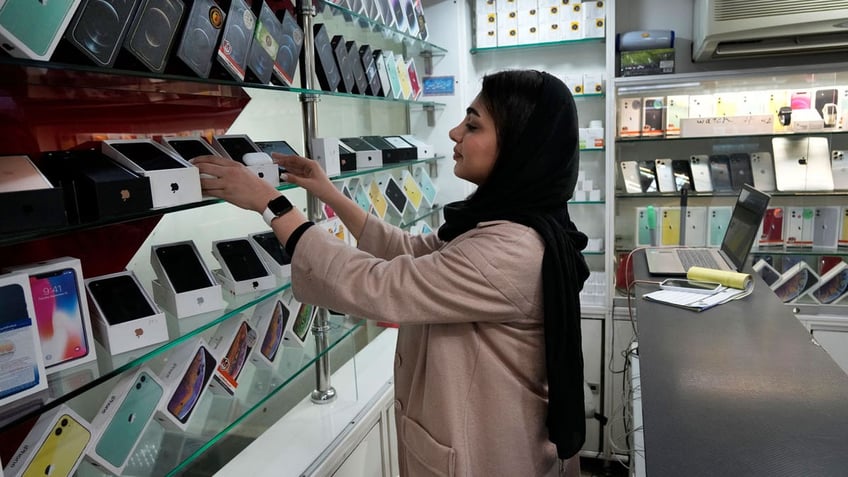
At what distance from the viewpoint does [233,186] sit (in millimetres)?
1221

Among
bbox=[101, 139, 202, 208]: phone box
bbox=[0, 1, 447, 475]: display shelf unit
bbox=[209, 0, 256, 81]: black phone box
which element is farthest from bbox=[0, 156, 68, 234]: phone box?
bbox=[209, 0, 256, 81]: black phone box

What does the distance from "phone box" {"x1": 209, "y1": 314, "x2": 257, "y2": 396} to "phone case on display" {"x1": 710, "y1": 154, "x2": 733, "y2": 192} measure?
2628 mm

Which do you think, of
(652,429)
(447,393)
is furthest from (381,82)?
(652,429)

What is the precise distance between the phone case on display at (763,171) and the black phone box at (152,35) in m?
2.92

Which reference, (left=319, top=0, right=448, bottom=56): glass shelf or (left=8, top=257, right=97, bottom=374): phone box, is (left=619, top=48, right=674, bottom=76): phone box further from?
(left=8, top=257, right=97, bottom=374): phone box

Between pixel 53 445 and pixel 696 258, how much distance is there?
247 centimetres

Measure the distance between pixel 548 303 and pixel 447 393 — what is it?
301 millimetres

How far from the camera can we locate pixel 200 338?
1346 millimetres

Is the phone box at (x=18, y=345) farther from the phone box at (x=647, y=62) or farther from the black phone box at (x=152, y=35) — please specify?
the phone box at (x=647, y=62)

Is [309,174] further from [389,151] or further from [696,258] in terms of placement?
[696,258]

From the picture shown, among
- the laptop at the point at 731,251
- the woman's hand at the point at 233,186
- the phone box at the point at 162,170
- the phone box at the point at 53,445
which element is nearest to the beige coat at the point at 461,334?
the woman's hand at the point at 233,186

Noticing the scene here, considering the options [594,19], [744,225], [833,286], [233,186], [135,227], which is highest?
[594,19]

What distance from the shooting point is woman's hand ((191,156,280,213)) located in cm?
121

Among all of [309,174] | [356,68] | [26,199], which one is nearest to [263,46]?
[309,174]
